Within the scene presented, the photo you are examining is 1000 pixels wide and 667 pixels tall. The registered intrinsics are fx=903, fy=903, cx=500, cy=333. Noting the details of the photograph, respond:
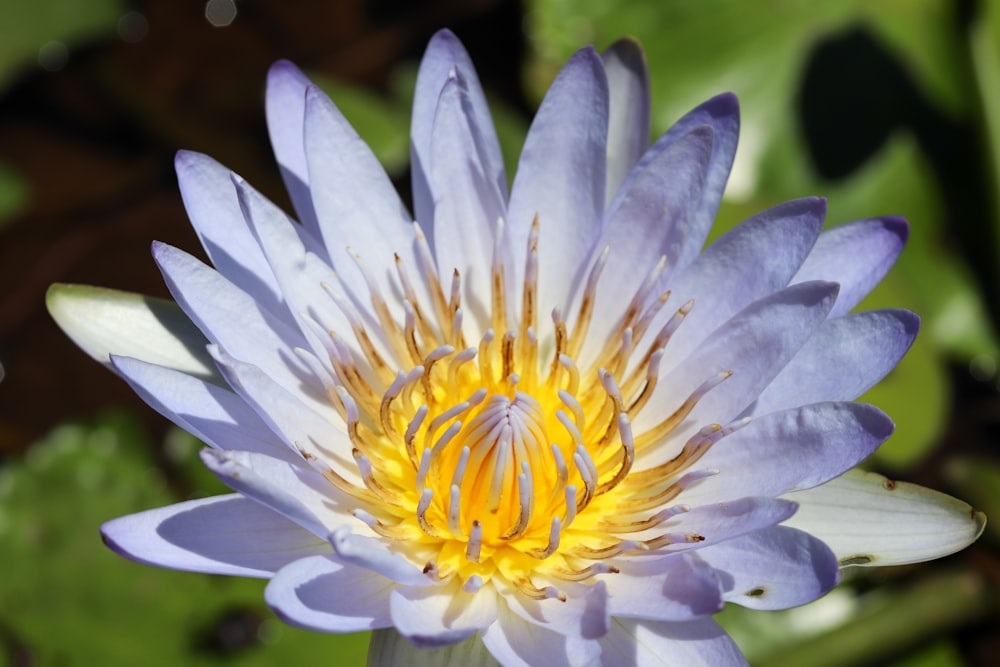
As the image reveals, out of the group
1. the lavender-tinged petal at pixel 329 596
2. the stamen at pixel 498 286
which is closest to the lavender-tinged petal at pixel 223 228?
the stamen at pixel 498 286

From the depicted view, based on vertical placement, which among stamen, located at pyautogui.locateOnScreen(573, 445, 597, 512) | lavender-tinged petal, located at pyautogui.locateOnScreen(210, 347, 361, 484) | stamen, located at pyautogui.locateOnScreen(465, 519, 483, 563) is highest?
lavender-tinged petal, located at pyautogui.locateOnScreen(210, 347, 361, 484)

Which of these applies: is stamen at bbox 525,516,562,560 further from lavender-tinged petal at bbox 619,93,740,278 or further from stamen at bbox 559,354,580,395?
lavender-tinged petal at bbox 619,93,740,278

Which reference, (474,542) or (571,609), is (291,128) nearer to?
(474,542)

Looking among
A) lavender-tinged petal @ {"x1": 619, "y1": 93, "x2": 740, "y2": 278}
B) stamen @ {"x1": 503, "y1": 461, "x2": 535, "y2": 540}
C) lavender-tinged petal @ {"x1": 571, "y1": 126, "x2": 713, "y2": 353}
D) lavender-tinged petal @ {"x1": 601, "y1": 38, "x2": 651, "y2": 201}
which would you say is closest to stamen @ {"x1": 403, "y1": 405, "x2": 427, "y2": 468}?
stamen @ {"x1": 503, "y1": 461, "x2": 535, "y2": 540}

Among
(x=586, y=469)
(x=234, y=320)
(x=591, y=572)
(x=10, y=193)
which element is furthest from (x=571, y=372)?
(x=10, y=193)

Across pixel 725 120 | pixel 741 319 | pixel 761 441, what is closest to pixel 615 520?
pixel 761 441

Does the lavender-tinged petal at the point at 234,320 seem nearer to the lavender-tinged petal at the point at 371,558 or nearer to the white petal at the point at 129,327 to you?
the white petal at the point at 129,327
